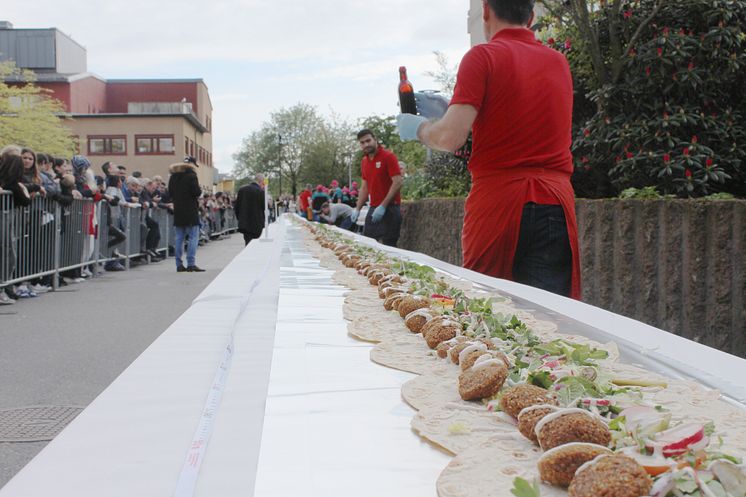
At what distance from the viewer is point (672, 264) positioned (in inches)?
217

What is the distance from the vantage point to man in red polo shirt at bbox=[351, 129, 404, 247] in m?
10.1

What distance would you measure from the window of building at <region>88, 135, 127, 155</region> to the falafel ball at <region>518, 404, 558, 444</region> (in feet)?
220

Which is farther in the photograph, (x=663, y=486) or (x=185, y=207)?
(x=185, y=207)

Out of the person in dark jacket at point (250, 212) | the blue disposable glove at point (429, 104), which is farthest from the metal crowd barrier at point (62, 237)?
the blue disposable glove at point (429, 104)

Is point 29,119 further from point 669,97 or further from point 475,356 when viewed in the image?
point 475,356

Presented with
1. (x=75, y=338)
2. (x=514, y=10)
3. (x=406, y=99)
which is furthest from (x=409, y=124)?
(x=75, y=338)

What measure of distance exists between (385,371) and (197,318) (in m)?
0.99

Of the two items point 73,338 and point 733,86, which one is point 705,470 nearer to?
point 73,338

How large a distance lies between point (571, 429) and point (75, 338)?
6301 millimetres

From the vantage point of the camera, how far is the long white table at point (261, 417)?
1.27m

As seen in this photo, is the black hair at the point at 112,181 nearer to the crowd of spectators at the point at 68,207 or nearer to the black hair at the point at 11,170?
the crowd of spectators at the point at 68,207

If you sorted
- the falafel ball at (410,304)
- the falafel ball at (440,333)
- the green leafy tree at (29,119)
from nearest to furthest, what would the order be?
the falafel ball at (440,333)
the falafel ball at (410,304)
the green leafy tree at (29,119)

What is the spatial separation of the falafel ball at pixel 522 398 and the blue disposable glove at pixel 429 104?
303 cm

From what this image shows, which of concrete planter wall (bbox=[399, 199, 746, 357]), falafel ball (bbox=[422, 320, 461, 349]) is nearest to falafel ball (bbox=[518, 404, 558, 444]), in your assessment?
falafel ball (bbox=[422, 320, 461, 349])
